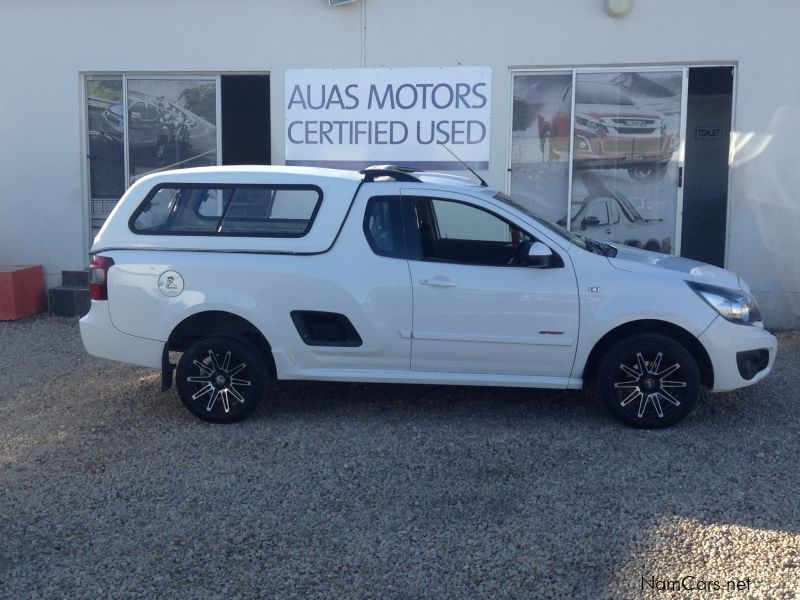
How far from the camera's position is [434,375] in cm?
671

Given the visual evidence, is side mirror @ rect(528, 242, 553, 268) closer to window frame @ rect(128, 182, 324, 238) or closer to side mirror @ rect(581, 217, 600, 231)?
window frame @ rect(128, 182, 324, 238)

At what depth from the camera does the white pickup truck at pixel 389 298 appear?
21.3 feet

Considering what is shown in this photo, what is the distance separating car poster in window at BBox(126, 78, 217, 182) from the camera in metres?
11.4

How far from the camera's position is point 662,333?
6.54 metres

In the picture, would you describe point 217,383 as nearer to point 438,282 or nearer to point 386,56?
point 438,282

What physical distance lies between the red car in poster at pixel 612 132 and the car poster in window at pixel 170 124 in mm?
3973

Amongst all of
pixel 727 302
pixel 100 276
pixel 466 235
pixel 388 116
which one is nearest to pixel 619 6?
pixel 388 116

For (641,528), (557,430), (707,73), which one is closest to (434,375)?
(557,430)

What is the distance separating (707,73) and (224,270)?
256 inches

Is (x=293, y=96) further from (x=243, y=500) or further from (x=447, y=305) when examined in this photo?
(x=243, y=500)

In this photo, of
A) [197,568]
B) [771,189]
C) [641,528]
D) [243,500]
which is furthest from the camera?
[771,189]

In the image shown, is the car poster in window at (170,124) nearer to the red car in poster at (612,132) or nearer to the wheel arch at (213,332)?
the red car in poster at (612,132)
